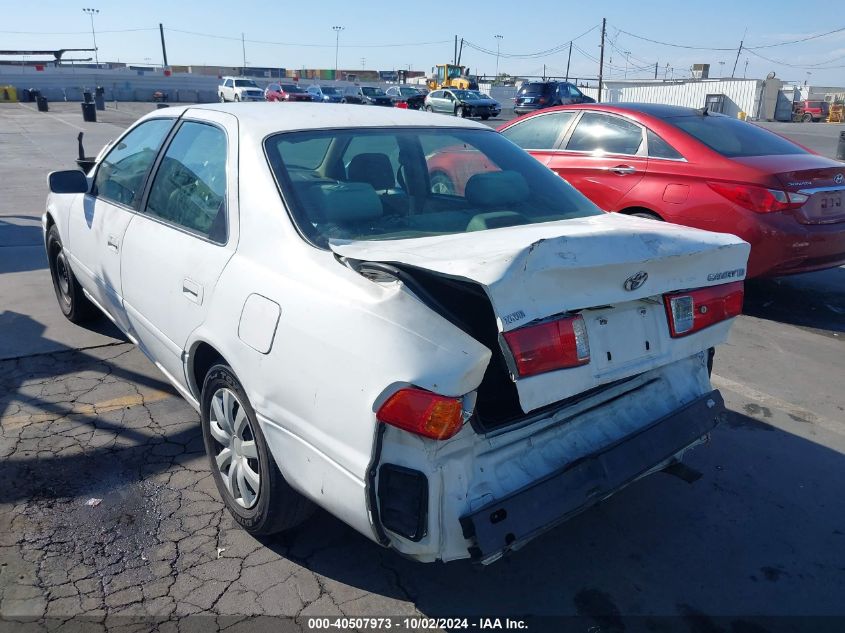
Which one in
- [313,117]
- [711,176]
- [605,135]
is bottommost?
[711,176]

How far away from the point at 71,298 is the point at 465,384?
4.04 metres

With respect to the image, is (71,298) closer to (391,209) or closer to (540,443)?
(391,209)

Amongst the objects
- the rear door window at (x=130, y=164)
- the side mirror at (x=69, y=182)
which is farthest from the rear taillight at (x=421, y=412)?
the side mirror at (x=69, y=182)

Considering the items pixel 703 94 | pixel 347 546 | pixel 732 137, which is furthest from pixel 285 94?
pixel 347 546

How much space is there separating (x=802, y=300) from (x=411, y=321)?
18.3ft

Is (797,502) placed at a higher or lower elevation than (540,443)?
lower

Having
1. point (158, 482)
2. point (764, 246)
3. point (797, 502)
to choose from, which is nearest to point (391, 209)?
point (158, 482)

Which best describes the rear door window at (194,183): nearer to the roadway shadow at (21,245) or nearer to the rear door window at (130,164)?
the rear door window at (130,164)

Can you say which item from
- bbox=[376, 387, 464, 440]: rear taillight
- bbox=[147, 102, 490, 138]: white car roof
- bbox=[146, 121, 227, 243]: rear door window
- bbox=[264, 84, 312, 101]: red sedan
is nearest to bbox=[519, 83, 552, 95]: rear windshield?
bbox=[264, 84, 312, 101]: red sedan

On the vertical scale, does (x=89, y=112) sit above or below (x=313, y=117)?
below

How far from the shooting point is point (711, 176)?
220 inches

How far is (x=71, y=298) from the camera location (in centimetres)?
492

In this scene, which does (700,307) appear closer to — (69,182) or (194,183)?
(194,183)

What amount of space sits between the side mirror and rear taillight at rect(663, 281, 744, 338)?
11.4ft
